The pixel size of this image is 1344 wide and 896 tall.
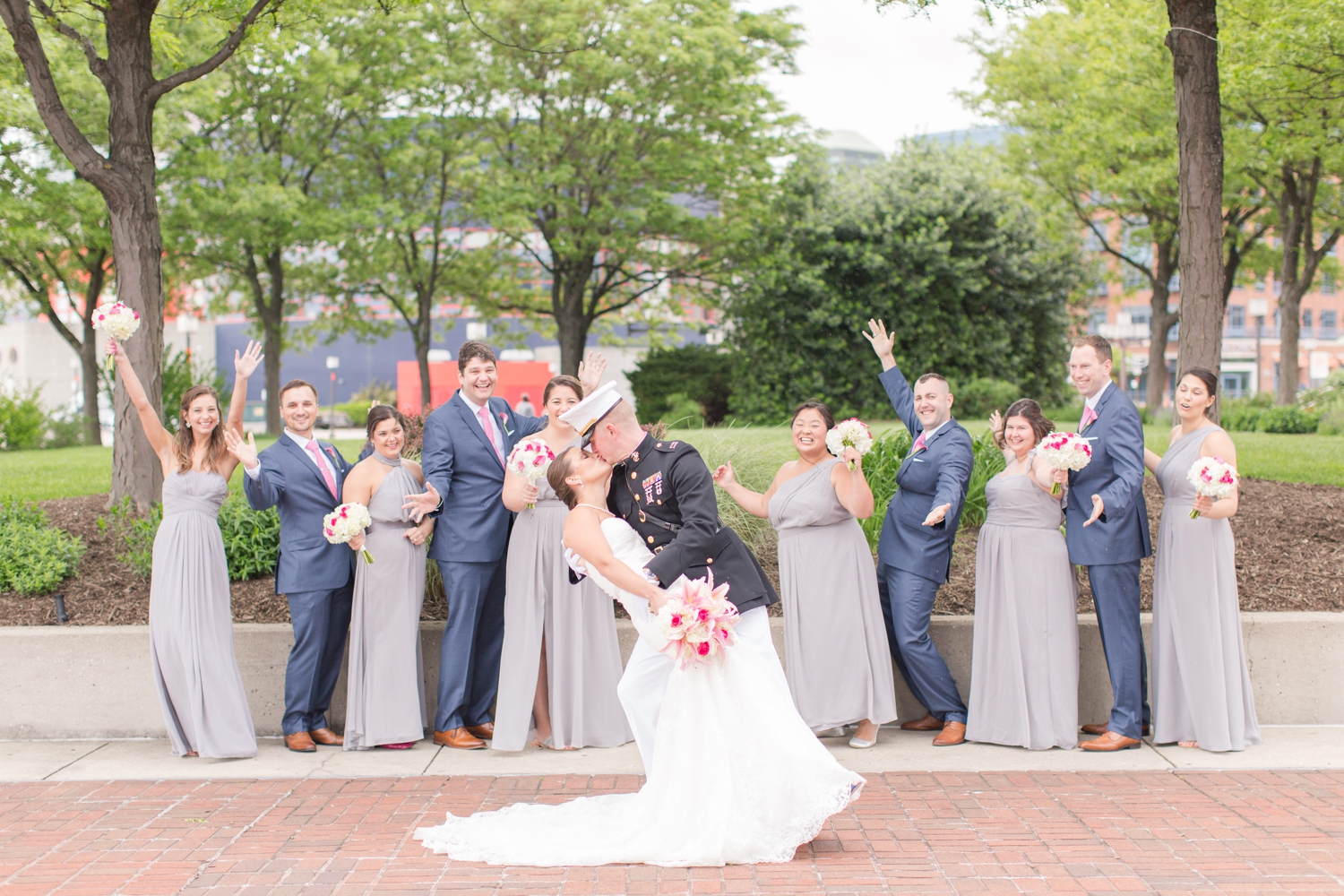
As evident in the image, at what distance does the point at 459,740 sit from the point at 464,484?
151 cm

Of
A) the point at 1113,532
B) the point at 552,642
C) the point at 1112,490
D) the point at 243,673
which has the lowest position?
the point at 243,673

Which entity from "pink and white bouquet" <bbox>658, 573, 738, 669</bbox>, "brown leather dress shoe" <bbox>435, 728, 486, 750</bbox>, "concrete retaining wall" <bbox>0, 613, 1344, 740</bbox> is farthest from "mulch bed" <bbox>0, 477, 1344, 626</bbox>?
"pink and white bouquet" <bbox>658, 573, 738, 669</bbox>

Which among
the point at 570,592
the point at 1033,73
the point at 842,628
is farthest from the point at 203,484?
the point at 1033,73

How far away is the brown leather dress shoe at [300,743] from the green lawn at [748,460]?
386 cm

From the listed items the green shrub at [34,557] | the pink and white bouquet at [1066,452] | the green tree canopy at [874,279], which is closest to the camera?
the pink and white bouquet at [1066,452]

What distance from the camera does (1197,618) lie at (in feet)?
20.3

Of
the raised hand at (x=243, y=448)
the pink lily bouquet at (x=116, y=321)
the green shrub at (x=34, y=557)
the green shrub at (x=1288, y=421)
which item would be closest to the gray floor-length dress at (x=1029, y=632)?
the raised hand at (x=243, y=448)

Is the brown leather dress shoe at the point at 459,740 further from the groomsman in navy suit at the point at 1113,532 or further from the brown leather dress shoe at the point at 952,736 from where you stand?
the groomsman in navy suit at the point at 1113,532

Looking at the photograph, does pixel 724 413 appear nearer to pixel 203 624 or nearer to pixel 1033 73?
pixel 1033 73

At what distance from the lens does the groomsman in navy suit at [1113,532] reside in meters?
6.18

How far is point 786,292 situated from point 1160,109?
822cm

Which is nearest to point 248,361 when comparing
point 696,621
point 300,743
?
point 300,743

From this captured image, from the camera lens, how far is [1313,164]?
22562mm

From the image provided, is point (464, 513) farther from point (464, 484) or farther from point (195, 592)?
point (195, 592)
